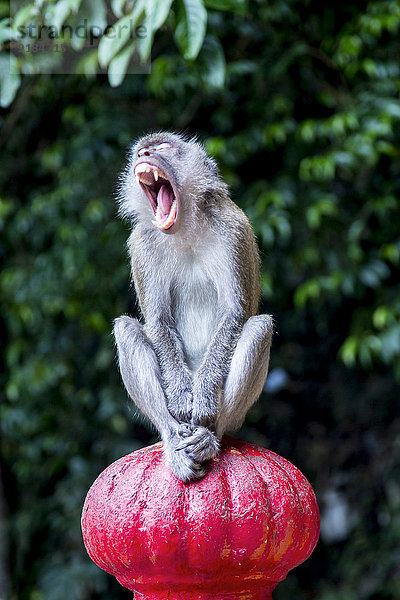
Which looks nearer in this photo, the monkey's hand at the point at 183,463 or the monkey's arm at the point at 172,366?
the monkey's hand at the point at 183,463

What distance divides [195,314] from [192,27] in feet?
3.21

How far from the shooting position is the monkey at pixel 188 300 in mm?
2215

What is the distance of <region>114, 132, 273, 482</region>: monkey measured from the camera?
221cm

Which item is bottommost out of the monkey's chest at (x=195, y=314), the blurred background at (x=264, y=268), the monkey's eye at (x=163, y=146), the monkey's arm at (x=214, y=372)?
the blurred background at (x=264, y=268)

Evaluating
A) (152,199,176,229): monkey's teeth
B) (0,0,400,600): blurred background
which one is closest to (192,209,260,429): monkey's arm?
(152,199,176,229): monkey's teeth

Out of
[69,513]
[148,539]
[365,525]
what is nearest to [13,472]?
[69,513]

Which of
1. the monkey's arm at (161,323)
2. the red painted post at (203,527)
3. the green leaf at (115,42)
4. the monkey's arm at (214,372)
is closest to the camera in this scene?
the red painted post at (203,527)

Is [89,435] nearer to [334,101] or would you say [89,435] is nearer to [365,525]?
[365,525]

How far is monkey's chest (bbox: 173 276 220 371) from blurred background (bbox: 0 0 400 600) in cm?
188

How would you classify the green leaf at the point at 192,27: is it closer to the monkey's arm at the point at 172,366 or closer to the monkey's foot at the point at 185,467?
the monkey's arm at the point at 172,366

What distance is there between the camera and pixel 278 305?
17.2 feet

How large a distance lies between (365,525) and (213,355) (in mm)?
3520

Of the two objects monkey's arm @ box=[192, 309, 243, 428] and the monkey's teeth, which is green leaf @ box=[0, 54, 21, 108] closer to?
the monkey's teeth

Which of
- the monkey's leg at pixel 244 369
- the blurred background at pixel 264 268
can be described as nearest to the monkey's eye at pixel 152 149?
the monkey's leg at pixel 244 369
